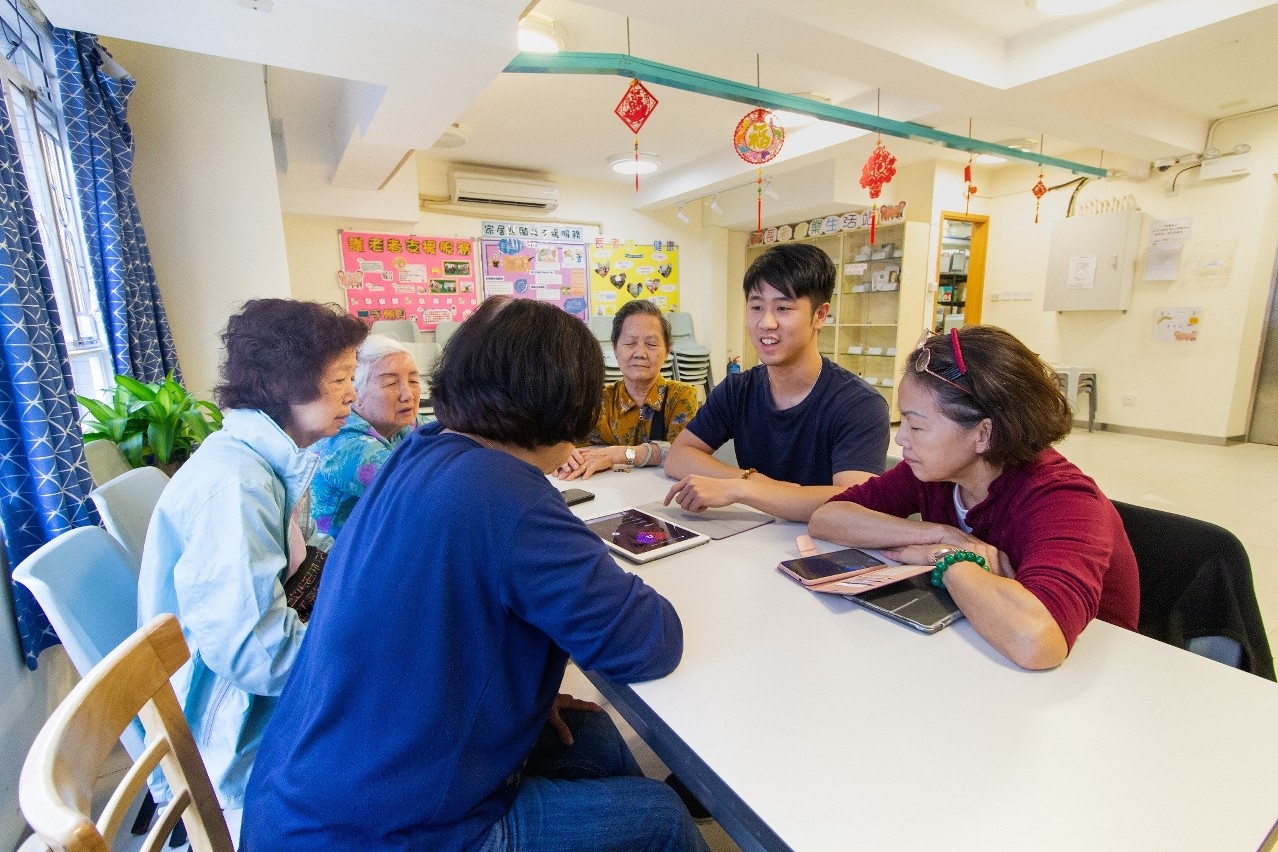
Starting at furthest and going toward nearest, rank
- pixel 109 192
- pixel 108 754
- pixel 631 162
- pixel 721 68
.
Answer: pixel 631 162 → pixel 721 68 → pixel 109 192 → pixel 108 754

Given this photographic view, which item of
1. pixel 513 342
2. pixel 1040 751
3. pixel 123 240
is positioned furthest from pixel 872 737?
pixel 123 240

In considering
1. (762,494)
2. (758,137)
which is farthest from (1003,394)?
(758,137)

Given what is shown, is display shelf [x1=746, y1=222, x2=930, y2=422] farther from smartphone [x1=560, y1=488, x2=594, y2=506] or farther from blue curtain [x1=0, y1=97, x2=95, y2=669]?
blue curtain [x1=0, y1=97, x2=95, y2=669]

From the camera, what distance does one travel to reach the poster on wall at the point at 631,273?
6578 mm

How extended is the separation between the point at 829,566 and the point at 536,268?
5.63 meters

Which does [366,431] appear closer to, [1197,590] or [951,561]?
[951,561]

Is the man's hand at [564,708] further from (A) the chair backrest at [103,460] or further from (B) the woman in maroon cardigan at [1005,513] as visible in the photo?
(A) the chair backrest at [103,460]

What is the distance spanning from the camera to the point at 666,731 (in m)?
0.71

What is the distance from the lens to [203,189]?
9.15 ft

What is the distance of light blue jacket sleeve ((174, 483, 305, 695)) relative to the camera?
960mm

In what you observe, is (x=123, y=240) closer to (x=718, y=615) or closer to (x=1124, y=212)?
(x=718, y=615)

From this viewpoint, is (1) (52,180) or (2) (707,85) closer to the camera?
(1) (52,180)

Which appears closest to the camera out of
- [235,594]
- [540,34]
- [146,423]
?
[235,594]

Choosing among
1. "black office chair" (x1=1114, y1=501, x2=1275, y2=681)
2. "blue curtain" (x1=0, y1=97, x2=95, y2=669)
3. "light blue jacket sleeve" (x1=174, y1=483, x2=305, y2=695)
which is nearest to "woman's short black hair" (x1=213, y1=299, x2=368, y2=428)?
"light blue jacket sleeve" (x1=174, y1=483, x2=305, y2=695)
